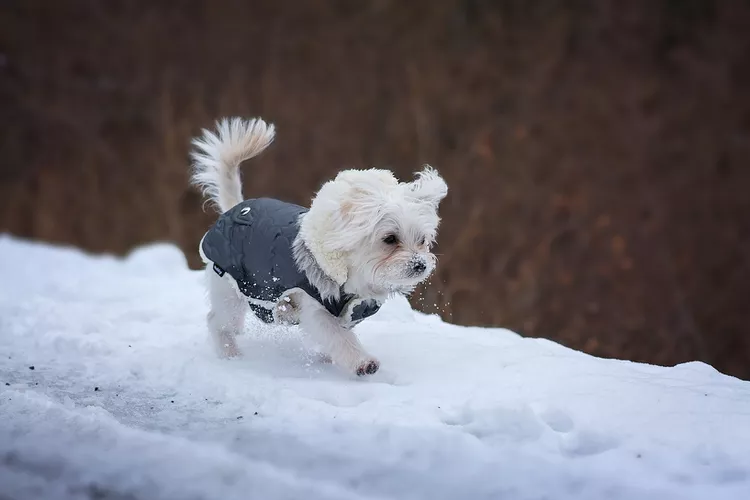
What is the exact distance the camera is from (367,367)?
13.0 ft

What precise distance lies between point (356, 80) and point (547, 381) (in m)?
8.09

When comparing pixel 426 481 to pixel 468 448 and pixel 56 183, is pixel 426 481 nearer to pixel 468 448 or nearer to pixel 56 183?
pixel 468 448

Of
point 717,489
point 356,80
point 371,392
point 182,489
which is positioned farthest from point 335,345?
point 356,80

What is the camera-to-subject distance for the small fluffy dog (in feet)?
12.8

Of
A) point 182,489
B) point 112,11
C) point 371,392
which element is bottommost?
point 182,489

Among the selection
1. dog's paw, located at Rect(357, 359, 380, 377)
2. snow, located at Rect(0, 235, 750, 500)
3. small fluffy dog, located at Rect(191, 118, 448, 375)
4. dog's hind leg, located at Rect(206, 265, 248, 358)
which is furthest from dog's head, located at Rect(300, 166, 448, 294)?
dog's hind leg, located at Rect(206, 265, 248, 358)

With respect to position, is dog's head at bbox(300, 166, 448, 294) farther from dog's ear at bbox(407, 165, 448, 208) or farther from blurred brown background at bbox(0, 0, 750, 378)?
blurred brown background at bbox(0, 0, 750, 378)

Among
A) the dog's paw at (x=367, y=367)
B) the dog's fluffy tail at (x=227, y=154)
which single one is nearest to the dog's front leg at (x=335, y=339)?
the dog's paw at (x=367, y=367)

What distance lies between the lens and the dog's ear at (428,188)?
4.09 m

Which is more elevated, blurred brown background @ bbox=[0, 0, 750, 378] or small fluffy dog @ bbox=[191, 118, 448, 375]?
blurred brown background @ bbox=[0, 0, 750, 378]

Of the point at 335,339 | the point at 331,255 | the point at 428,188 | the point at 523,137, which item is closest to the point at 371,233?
the point at 331,255

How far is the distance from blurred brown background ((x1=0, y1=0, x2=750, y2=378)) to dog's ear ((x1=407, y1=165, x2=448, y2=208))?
136 inches

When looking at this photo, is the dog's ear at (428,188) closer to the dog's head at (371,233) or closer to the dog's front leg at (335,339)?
the dog's head at (371,233)

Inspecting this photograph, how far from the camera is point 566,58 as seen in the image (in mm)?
9969
